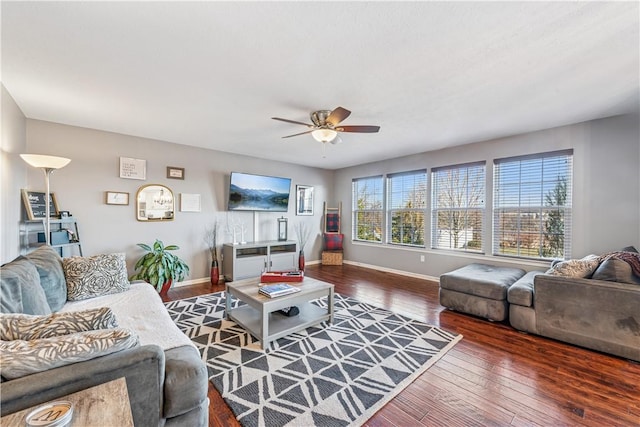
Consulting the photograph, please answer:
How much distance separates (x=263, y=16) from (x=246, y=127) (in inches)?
80.3

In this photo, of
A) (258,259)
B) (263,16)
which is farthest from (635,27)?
(258,259)

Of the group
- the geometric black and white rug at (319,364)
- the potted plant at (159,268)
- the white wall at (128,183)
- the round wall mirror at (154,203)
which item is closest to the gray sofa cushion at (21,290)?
the geometric black and white rug at (319,364)

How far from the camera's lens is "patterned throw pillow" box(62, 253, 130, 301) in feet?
7.50

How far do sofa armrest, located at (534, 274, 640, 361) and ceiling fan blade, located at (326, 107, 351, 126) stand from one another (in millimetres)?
2512

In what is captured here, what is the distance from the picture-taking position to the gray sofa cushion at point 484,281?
2920 millimetres

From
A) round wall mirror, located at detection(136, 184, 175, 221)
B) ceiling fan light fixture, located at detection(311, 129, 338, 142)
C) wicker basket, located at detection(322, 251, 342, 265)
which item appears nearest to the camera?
ceiling fan light fixture, located at detection(311, 129, 338, 142)

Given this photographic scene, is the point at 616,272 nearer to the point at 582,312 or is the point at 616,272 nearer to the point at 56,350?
the point at 582,312

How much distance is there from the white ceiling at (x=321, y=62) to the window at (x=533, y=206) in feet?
2.09

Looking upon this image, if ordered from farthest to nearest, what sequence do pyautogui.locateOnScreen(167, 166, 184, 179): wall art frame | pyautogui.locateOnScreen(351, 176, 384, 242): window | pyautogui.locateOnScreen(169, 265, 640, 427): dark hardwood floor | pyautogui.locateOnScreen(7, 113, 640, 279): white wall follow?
pyautogui.locateOnScreen(351, 176, 384, 242): window → pyautogui.locateOnScreen(167, 166, 184, 179): wall art frame → pyautogui.locateOnScreen(7, 113, 640, 279): white wall → pyautogui.locateOnScreen(169, 265, 640, 427): dark hardwood floor

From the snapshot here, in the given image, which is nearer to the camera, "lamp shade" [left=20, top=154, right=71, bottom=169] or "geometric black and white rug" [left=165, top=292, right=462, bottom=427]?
"geometric black and white rug" [left=165, top=292, right=462, bottom=427]

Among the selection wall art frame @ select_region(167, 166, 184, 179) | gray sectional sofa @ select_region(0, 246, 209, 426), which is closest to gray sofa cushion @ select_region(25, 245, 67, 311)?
gray sectional sofa @ select_region(0, 246, 209, 426)

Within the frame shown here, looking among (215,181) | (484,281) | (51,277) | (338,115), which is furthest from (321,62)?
(215,181)

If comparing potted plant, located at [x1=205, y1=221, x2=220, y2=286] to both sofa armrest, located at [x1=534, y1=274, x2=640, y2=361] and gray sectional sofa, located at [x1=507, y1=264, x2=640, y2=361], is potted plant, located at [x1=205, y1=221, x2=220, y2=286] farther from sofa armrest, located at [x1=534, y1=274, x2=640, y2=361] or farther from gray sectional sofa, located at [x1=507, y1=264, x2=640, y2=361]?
sofa armrest, located at [x1=534, y1=274, x2=640, y2=361]

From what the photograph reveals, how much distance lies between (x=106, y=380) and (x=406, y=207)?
197 inches
